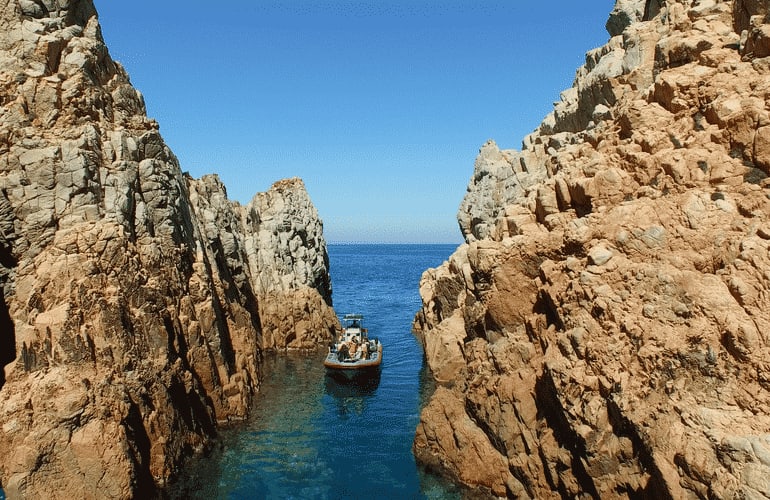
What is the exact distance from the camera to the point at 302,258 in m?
53.9

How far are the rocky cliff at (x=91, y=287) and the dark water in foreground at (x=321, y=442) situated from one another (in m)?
1.80

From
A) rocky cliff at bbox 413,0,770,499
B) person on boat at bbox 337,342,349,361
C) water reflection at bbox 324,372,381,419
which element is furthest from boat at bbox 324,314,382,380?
rocky cliff at bbox 413,0,770,499

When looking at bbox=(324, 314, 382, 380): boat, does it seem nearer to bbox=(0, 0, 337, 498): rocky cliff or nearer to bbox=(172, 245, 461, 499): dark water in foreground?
bbox=(172, 245, 461, 499): dark water in foreground

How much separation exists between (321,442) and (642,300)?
19.4 m

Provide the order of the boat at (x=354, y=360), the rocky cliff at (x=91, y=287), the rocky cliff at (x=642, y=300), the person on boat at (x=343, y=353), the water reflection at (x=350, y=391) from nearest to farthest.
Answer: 1. the rocky cliff at (x=642, y=300)
2. the rocky cliff at (x=91, y=287)
3. the water reflection at (x=350, y=391)
4. the boat at (x=354, y=360)
5. the person on boat at (x=343, y=353)

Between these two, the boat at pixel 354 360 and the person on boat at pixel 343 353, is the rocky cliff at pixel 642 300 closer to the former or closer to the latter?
the boat at pixel 354 360

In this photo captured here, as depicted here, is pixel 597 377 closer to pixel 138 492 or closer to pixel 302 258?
pixel 138 492

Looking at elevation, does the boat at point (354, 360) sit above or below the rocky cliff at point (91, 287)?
below

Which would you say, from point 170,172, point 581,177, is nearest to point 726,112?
point 581,177

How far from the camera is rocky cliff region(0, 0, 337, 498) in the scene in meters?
20.8

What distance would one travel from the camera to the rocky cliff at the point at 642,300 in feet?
45.8

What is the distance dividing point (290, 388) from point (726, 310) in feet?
98.0

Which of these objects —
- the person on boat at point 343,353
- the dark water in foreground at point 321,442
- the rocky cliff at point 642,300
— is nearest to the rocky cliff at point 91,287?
the dark water in foreground at point 321,442

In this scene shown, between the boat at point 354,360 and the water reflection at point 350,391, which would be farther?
the boat at point 354,360
